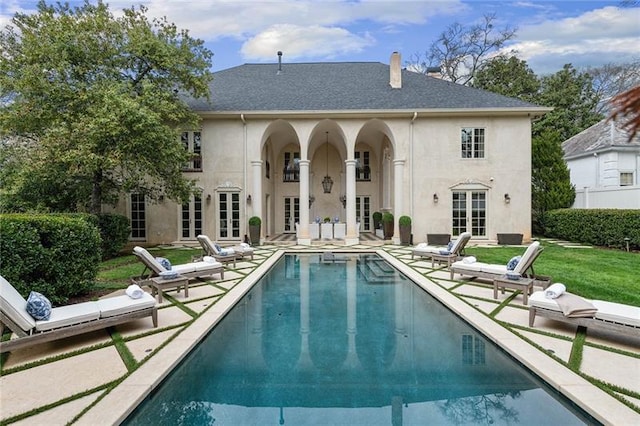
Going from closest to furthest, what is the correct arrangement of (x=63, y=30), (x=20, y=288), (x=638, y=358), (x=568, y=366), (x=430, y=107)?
1. (x=568, y=366)
2. (x=638, y=358)
3. (x=20, y=288)
4. (x=63, y=30)
5. (x=430, y=107)

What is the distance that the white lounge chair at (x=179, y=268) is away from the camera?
6.85m

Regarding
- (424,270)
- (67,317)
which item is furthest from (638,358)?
(67,317)

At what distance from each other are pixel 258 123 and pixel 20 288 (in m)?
11.8

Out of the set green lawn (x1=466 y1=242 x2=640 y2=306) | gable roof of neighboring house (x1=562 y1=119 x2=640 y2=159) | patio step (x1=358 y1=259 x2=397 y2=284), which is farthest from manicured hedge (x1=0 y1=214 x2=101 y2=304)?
gable roof of neighboring house (x1=562 y1=119 x2=640 y2=159)

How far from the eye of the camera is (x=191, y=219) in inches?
643

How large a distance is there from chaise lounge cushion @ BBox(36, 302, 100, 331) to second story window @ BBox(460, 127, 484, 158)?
50.7 feet

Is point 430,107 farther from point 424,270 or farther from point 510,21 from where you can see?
point 510,21

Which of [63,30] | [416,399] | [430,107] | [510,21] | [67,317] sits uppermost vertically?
[510,21]

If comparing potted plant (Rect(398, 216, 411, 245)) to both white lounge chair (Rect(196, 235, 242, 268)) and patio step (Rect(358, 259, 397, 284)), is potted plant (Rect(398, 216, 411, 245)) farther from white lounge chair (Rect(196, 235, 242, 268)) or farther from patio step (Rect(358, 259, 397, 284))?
white lounge chair (Rect(196, 235, 242, 268))

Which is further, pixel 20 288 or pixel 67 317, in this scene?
pixel 20 288

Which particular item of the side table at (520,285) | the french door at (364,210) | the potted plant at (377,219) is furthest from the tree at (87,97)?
the french door at (364,210)

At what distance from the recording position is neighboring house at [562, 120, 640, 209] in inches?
588

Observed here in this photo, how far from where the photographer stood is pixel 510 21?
26531 millimetres

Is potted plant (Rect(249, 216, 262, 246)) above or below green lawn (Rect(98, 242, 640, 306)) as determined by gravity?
above
